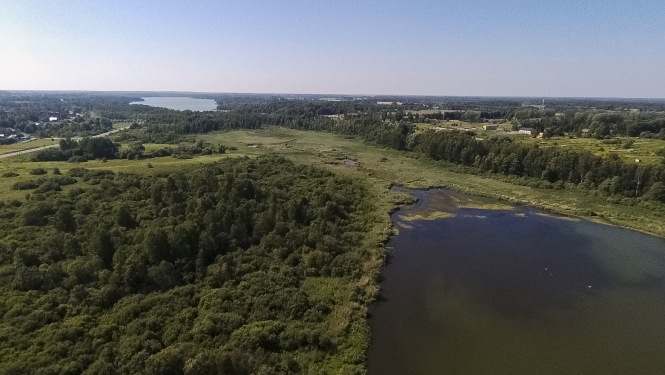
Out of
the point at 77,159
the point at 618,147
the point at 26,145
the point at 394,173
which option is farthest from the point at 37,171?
the point at 618,147

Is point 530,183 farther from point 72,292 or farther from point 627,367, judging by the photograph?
point 72,292

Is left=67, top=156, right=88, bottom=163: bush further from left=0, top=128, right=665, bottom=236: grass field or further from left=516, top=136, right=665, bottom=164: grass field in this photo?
left=516, top=136, right=665, bottom=164: grass field

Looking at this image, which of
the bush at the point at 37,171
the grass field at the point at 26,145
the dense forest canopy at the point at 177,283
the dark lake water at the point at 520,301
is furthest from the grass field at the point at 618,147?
the grass field at the point at 26,145

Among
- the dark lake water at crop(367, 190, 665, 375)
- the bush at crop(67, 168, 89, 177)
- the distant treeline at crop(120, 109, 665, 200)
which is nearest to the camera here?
the dark lake water at crop(367, 190, 665, 375)

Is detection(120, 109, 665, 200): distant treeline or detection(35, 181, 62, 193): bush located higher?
detection(120, 109, 665, 200): distant treeline

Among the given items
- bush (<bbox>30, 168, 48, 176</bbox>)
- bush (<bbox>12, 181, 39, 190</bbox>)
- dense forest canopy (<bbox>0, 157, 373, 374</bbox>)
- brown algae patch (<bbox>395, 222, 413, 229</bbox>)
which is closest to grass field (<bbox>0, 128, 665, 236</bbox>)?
bush (<bbox>12, 181, 39, 190</bbox>)

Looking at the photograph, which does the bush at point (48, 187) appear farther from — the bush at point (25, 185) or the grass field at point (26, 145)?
the grass field at point (26, 145)

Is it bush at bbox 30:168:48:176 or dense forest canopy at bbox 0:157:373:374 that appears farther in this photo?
bush at bbox 30:168:48:176
